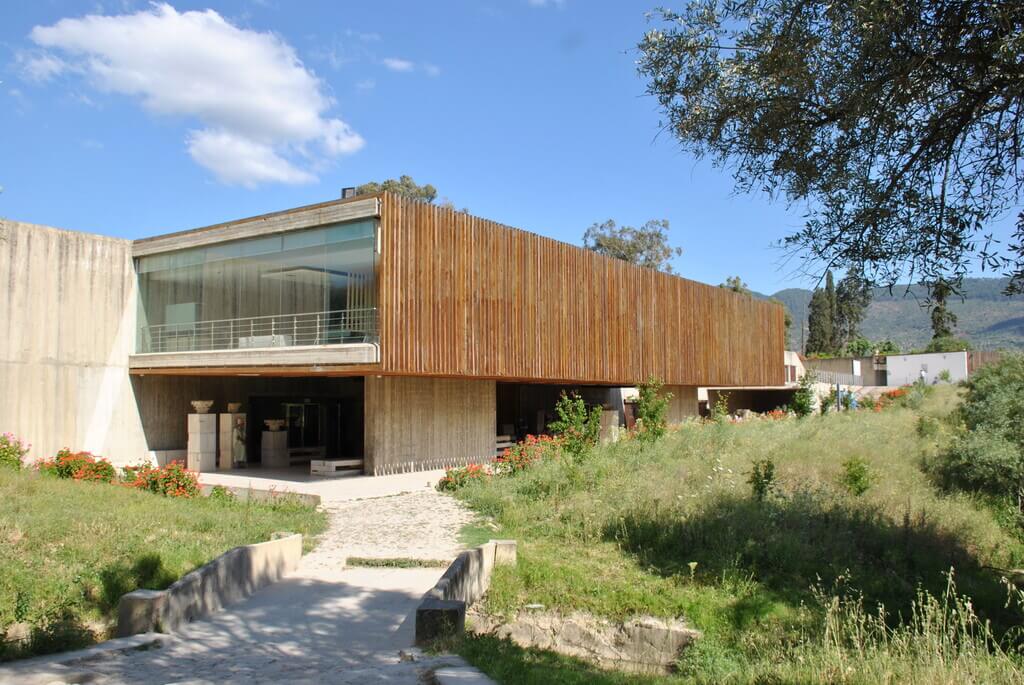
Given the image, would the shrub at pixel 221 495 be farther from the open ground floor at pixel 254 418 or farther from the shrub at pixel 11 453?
the shrub at pixel 11 453

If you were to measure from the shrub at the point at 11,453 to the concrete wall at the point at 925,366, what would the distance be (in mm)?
55235

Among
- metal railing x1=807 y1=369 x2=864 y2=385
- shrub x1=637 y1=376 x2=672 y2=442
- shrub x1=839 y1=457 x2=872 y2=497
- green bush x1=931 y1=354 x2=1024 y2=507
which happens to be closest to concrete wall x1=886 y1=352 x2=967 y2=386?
metal railing x1=807 y1=369 x2=864 y2=385

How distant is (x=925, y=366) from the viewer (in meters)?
59.4

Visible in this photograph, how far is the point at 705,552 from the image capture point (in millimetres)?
9656

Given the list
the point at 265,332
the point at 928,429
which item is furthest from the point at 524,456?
the point at 928,429

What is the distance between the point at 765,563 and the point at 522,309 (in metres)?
14.7

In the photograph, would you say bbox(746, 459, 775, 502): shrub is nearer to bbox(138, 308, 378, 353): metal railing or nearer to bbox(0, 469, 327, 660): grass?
bbox(0, 469, 327, 660): grass

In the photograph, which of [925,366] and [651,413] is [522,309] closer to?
[651,413]

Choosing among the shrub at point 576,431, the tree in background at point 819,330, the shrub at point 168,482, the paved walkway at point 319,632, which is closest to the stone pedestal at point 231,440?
the shrub at point 168,482

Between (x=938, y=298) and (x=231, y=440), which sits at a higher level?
(x=938, y=298)

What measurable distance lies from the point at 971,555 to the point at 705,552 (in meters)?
Answer: 4.13

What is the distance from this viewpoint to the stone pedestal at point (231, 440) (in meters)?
23.5

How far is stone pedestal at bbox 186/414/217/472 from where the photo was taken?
22.8 m

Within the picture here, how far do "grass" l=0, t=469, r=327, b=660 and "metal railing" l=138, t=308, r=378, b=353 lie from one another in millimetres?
5726
